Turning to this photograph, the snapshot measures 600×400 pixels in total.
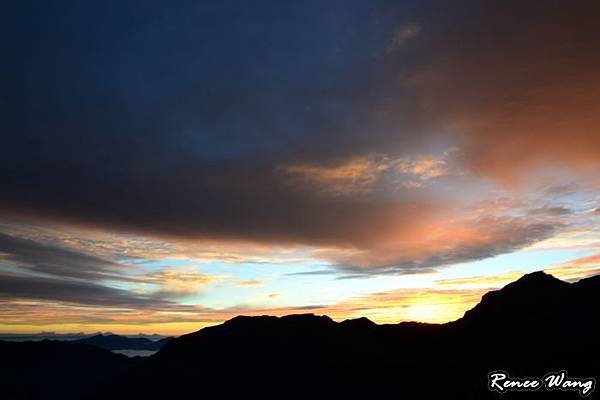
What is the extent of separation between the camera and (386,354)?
409ft

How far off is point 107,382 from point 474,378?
136m

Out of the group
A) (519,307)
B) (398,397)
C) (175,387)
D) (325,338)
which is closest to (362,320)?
(325,338)

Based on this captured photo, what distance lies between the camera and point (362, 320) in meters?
145

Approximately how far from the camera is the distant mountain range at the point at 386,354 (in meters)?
87.4

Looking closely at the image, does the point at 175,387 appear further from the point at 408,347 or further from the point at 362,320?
the point at 408,347
